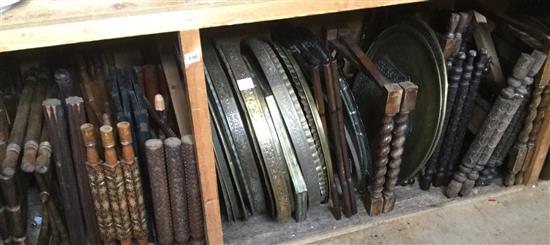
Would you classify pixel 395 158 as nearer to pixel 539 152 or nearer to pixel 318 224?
pixel 318 224

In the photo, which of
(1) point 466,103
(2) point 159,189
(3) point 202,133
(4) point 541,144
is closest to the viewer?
(3) point 202,133

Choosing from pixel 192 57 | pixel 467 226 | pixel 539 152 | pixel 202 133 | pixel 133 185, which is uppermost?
pixel 192 57

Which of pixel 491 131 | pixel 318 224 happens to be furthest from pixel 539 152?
pixel 318 224

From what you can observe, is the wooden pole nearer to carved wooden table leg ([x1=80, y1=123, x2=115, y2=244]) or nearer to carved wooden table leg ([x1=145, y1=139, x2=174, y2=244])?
carved wooden table leg ([x1=80, y1=123, x2=115, y2=244])

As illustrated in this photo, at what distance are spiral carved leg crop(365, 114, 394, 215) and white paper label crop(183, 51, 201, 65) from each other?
0.53m

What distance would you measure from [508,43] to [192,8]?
3.62 ft

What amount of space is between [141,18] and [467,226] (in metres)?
1.15

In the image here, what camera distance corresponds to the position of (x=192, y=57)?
107cm

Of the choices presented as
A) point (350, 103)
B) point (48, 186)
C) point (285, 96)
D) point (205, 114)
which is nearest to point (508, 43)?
point (350, 103)

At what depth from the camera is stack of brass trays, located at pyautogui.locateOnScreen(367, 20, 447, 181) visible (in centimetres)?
142

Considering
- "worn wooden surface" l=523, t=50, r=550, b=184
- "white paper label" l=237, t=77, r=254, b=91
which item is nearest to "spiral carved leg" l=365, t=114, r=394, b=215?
"white paper label" l=237, t=77, r=254, b=91

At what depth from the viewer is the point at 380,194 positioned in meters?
1.54

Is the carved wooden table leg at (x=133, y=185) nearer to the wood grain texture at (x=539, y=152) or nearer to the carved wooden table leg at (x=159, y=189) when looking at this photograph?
the carved wooden table leg at (x=159, y=189)

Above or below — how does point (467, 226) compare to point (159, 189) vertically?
below
